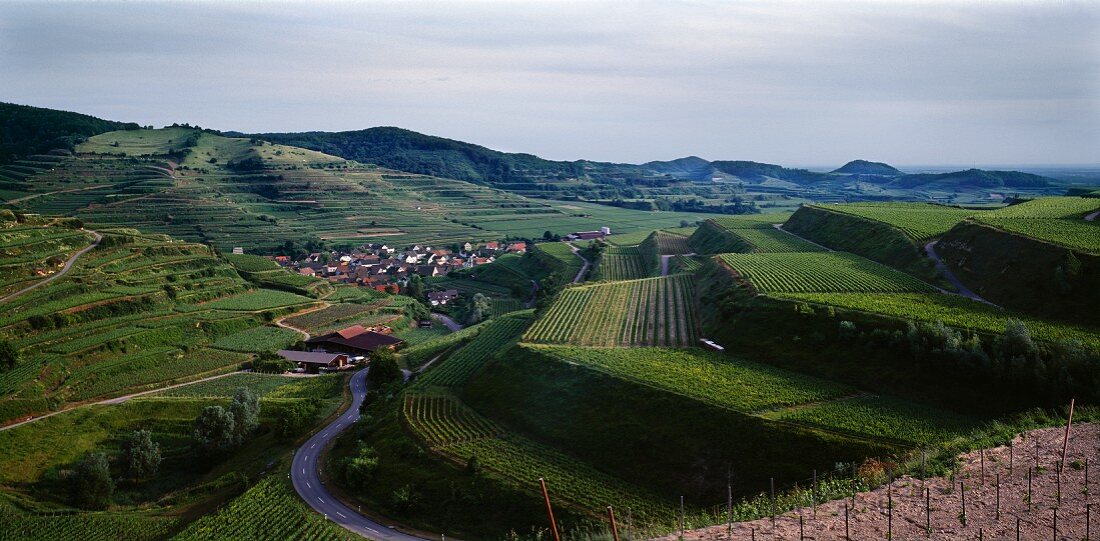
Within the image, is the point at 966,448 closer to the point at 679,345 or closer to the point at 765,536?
the point at 765,536

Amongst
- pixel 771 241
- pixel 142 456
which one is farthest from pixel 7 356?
pixel 771 241

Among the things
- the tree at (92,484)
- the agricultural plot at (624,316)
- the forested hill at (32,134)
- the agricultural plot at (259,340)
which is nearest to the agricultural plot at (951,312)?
the agricultural plot at (624,316)

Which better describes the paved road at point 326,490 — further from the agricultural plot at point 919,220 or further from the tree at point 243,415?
the agricultural plot at point 919,220

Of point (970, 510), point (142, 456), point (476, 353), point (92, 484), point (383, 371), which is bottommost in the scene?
point (92, 484)

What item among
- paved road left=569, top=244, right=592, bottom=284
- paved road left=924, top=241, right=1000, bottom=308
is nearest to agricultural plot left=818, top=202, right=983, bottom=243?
paved road left=924, top=241, right=1000, bottom=308

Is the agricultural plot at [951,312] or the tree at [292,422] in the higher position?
the agricultural plot at [951,312]

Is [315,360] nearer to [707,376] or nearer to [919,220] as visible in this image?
[707,376]
